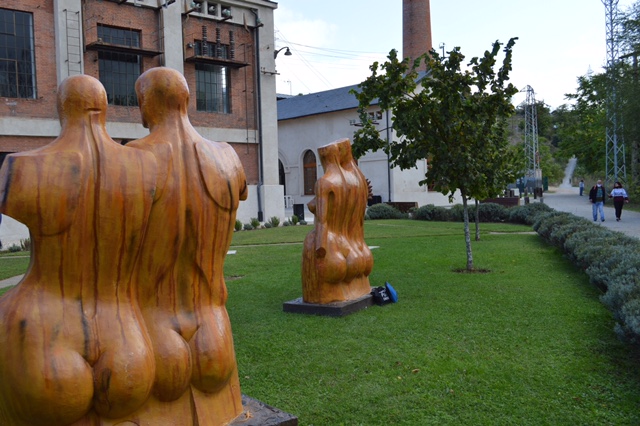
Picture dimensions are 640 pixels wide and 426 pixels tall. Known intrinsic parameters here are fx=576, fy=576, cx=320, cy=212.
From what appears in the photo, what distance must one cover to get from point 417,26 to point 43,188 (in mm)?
44083

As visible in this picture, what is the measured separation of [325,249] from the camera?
742cm

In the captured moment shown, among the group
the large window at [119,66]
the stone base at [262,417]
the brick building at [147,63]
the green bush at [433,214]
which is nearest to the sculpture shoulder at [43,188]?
the stone base at [262,417]

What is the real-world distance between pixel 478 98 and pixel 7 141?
16542mm

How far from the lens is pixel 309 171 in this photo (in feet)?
130

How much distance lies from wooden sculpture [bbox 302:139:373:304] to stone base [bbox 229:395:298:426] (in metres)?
3.92

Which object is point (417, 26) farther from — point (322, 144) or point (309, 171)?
point (309, 171)

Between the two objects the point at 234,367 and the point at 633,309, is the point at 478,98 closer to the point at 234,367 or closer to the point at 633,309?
the point at 633,309

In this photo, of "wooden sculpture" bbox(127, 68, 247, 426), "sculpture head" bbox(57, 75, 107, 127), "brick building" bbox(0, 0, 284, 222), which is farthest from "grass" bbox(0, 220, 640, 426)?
"brick building" bbox(0, 0, 284, 222)

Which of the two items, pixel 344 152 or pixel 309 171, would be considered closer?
pixel 344 152

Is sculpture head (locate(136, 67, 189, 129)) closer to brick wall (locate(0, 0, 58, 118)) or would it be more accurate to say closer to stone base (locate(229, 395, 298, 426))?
stone base (locate(229, 395, 298, 426))

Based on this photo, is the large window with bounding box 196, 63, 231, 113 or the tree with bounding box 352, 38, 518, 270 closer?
the tree with bounding box 352, 38, 518, 270

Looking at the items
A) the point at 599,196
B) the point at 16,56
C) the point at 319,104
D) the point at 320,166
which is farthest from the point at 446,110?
the point at 319,104

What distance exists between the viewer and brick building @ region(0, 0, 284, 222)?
20094 millimetres

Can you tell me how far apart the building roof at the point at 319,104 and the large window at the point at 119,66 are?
15838mm
